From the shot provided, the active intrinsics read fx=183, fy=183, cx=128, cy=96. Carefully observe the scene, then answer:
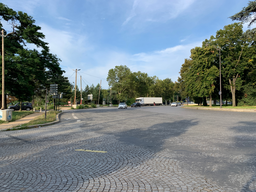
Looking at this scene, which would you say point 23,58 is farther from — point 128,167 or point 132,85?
point 132,85

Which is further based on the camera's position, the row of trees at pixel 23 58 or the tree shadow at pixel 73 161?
the row of trees at pixel 23 58

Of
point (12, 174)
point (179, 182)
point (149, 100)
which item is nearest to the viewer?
point (179, 182)

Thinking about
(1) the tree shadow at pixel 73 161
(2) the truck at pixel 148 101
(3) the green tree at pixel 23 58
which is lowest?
(1) the tree shadow at pixel 73 161

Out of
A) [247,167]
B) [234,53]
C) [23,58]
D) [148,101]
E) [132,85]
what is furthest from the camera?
[132,85]

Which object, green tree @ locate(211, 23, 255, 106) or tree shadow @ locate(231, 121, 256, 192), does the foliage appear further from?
tree shadow @ locate(231, 121, 256, 192)

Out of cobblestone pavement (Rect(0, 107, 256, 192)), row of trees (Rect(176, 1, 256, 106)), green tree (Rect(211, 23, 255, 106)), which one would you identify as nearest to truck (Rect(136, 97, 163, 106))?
row of trees (Rect(176, 1, 256, 106))

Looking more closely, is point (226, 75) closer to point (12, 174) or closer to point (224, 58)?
point (224, 58)

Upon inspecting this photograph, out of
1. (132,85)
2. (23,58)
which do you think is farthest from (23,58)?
(132,85)

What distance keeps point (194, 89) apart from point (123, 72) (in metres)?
47.6

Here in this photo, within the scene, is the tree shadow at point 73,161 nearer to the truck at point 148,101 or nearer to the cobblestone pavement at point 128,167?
the cobblestone pavement at point 128,167

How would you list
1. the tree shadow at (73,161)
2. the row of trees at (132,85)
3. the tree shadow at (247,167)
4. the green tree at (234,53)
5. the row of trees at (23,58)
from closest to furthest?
the tree shadow at (247,167)
the tree shadow at (73,161)
the row of trees at (23,58)
the green tree at (234,53)
the row of trees at (132,85)

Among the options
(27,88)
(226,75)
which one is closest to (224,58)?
(226,75)

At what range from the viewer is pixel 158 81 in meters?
107

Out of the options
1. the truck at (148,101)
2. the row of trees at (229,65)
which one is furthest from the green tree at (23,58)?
the truck at (148,101)
